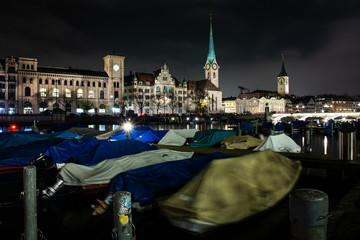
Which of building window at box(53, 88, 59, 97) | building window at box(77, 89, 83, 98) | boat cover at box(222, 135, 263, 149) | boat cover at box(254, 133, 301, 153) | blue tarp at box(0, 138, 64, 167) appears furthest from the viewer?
building window at box(77, 89, 83, 98)

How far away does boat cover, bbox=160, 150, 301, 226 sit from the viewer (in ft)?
24.9

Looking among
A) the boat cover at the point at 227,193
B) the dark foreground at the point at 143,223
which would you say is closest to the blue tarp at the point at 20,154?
the dark foreground at the point at 143,223

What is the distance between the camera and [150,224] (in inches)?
376

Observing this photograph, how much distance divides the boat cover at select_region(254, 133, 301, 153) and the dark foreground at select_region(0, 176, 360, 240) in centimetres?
660

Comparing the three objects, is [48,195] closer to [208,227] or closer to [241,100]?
[208,227]

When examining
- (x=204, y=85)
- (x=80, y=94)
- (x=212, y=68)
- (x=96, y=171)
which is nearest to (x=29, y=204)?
(x=96, y=171)

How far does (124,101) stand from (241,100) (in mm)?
102264

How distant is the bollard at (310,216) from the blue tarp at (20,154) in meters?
18.2

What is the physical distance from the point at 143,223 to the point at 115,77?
101 metres

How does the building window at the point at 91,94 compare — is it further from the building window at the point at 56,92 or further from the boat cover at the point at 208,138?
the boat cover at the point at 208,138

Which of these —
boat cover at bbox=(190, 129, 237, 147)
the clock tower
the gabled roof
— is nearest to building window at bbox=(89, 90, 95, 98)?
the clock tower

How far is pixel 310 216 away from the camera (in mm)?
5246

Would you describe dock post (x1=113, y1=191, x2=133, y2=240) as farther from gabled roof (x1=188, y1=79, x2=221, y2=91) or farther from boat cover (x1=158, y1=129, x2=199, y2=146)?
gabled roof (x1=188, y1=79, x2=221, y2=91)

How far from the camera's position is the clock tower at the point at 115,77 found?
345 ft
